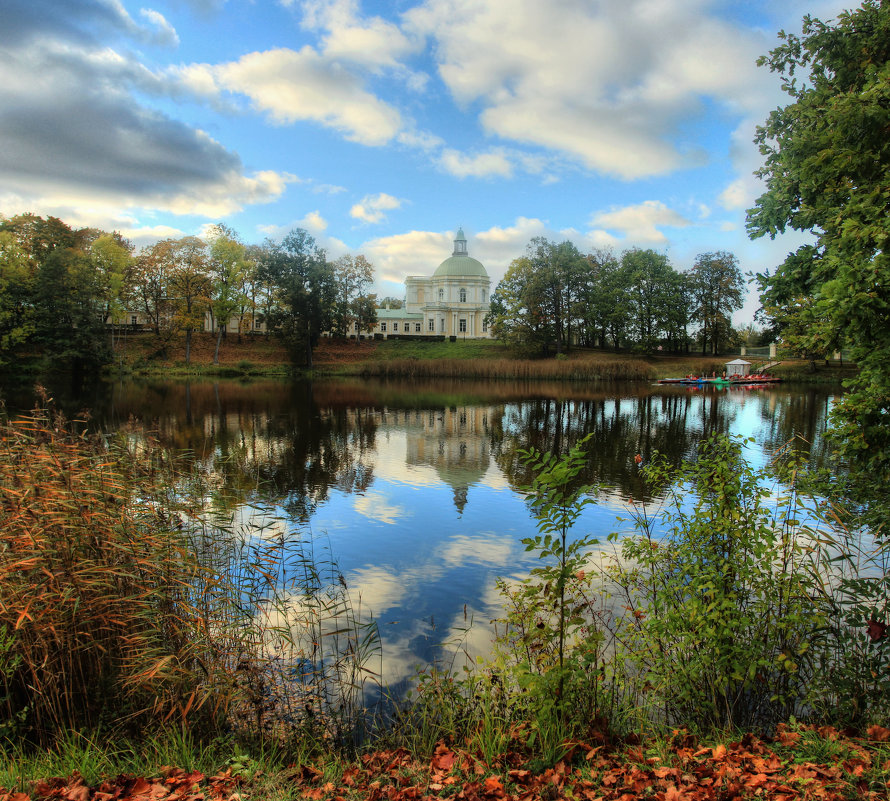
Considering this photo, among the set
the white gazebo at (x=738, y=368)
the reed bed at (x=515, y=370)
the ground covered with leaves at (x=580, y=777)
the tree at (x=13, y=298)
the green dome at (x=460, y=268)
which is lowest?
the ground covered with leaves at (x=580, y=777)

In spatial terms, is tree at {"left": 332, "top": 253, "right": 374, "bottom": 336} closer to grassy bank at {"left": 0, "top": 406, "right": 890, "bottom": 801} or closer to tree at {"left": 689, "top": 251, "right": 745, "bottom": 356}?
tree at {"left": 689, "top": 251, "right": 745, "bottom": 356}

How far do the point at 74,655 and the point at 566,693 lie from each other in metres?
3.80

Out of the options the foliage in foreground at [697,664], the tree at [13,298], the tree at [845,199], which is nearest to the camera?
the foliage in foreground at [697,664]

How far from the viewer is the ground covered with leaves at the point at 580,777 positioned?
3338 millimetres

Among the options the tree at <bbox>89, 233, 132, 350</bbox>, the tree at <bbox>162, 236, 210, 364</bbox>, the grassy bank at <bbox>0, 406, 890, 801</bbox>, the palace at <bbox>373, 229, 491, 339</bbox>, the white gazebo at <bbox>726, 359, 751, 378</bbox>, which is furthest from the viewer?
the palace at <bbox>373, 229, 491, 339</bbox>

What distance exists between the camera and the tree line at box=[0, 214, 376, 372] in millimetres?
48125

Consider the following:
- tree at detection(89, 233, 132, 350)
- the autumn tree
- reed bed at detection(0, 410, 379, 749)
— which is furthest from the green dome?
reed bed at detection(0, 410, 379, 749)

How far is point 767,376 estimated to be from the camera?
55.6 meters

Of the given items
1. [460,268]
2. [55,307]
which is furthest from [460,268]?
[55,307]

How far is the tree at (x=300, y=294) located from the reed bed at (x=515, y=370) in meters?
6.86

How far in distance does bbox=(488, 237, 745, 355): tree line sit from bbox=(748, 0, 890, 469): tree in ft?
185

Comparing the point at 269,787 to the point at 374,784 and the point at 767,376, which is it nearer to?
the point at 374,784

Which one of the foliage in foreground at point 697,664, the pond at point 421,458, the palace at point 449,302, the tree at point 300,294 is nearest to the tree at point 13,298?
the pond at point 421,458

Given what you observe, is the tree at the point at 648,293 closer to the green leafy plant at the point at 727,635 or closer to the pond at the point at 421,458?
the pond at the point at 421,458
